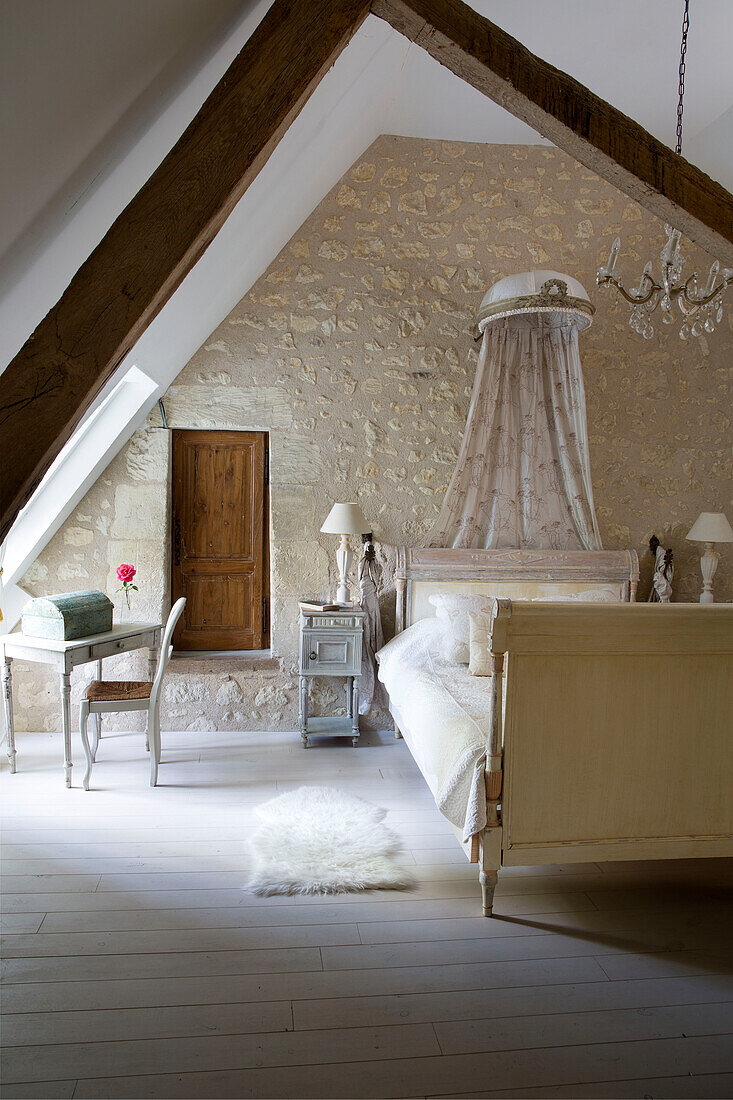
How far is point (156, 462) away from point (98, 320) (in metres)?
3.12

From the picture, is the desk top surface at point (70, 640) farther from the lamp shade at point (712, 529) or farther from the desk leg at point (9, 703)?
the lamp shade at point (712, 529)

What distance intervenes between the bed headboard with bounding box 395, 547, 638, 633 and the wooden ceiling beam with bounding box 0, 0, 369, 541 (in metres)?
3.12

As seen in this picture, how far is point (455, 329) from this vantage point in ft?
16.3

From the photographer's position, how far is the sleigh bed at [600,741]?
2.52 m

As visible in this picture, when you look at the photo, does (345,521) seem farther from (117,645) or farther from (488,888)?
(488,888)

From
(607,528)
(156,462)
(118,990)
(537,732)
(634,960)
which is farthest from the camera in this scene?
(607,528)

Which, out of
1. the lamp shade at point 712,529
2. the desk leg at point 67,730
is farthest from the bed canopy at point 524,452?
the desk leg at point 67,730

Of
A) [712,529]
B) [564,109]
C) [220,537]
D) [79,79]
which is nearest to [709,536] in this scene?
[712,529]

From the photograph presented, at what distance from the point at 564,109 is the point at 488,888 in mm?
2553

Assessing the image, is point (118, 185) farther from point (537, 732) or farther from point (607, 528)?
point (607, 528)

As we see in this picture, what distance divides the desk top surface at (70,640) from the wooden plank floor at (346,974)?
816 millimetres

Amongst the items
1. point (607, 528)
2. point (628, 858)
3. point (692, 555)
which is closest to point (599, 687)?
point (628, 858)

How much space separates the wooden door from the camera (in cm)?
490

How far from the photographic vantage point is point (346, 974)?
2.25m
